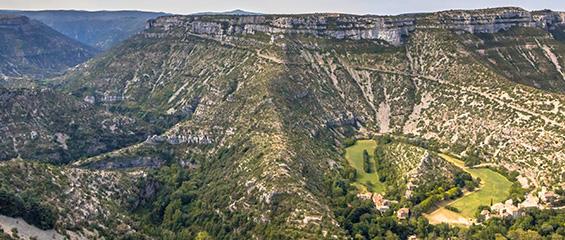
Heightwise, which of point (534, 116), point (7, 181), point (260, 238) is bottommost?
point (260, 238)

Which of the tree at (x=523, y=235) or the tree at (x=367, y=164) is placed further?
the tree at (x=367, y=164)

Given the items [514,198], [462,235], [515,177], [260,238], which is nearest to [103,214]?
[260,238]

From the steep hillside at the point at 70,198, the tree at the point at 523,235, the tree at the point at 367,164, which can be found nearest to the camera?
the steep hillside at the point at 70,198

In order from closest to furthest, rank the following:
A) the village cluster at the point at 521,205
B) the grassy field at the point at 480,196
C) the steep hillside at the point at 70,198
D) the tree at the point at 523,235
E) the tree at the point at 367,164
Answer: the steep hillside at the point at 70,198 → the tree at the point at 523,235 → the village cluster at the point at 521,205 → the grassy field at the point at 480,196 → the tree at the point at 367,164

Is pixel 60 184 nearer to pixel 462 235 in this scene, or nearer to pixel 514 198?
pixel 462 235

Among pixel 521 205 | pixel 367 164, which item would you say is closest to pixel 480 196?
pixel 521 205

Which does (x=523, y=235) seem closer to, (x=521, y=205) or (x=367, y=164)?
(x=521, y=205)

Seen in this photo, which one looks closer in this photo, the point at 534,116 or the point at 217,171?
the point at 217,171

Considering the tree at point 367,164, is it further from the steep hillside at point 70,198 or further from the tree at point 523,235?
the steep hillside at point 70,198

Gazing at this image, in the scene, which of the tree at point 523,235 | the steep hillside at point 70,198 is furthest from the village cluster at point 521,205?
the steep hillside at point 70,198
